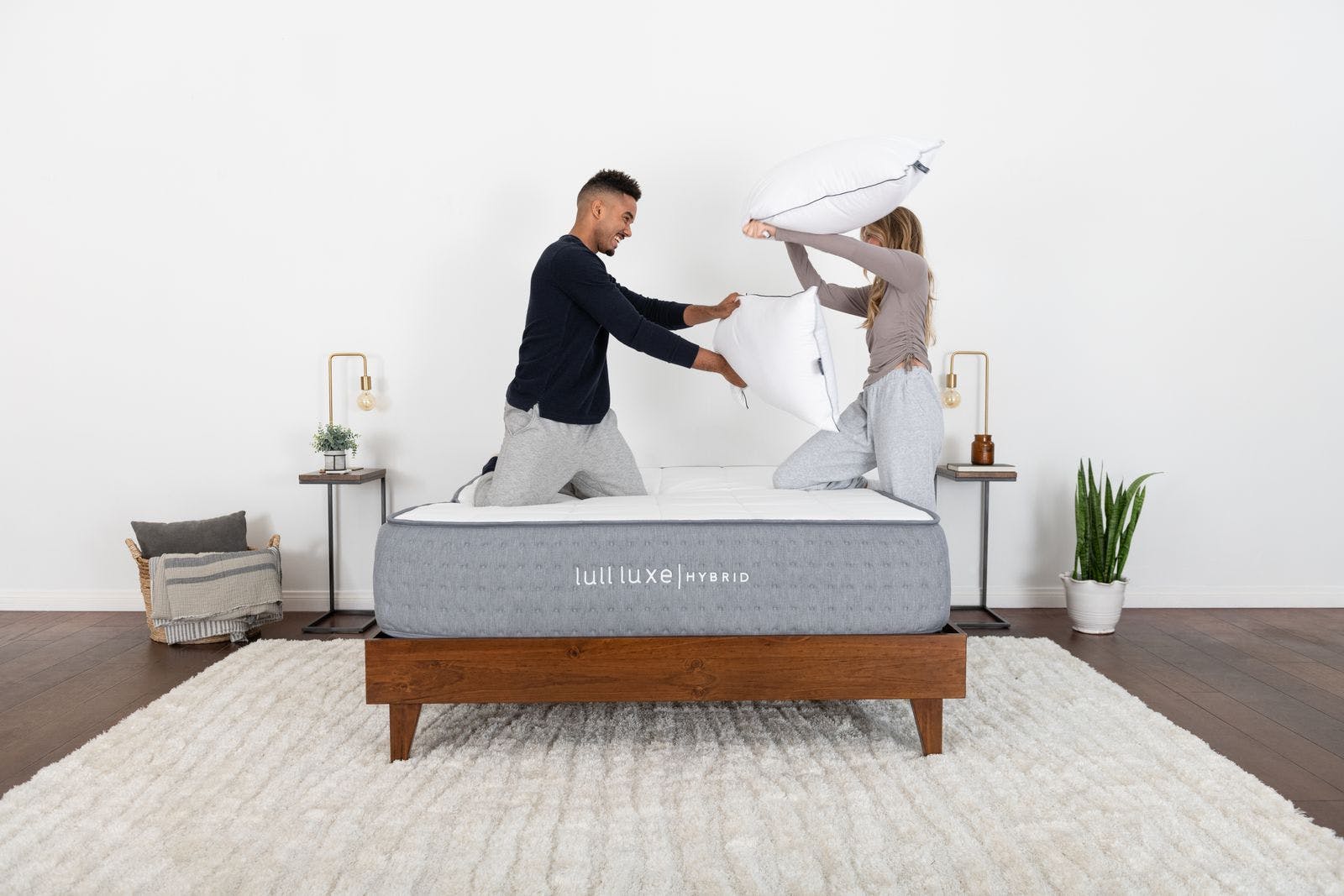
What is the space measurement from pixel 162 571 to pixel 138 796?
5.02ft

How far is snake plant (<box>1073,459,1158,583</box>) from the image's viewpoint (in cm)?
338

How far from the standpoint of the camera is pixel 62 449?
147 inches

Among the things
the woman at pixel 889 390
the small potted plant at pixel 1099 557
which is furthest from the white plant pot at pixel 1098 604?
the woman at pixel 889 390

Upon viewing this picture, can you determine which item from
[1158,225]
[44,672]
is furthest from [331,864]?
[1158,225]

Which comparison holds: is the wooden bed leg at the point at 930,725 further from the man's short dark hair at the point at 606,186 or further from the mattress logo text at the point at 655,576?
the man's short dark hair at the point at 606,186

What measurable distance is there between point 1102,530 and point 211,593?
3342mm

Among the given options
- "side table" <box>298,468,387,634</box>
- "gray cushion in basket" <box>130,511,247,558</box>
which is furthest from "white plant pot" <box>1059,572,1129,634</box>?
"gray cushion in basket" <box>130,511,247,558</box>

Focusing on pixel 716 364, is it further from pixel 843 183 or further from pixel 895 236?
pixel 895 236

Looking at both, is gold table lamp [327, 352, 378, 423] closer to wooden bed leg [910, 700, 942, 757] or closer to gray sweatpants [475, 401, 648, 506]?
gray sweatpants [475, 401, 648, 506]

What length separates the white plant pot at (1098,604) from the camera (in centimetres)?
337

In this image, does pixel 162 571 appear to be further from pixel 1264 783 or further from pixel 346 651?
pixel 1264 783

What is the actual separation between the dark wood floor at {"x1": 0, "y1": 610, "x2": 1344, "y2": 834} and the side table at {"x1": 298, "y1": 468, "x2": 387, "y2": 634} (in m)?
0.10

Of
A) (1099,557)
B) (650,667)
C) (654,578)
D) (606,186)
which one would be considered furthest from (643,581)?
(1099,557)

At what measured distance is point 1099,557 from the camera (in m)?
3.44
